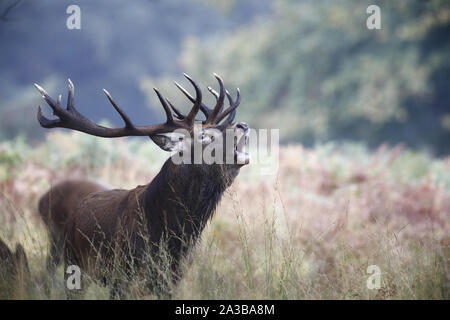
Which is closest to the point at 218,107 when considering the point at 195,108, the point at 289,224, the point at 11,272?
the point at 195,108

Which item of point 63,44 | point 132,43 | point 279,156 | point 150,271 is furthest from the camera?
point 132,43

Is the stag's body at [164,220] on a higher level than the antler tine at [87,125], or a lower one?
lower

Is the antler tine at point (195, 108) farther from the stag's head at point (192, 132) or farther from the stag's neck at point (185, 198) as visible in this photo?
the stag's neck at point (185, 198)

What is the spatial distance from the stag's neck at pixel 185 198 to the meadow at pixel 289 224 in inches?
5.6

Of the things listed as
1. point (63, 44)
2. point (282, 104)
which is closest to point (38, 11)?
point (63, 44)

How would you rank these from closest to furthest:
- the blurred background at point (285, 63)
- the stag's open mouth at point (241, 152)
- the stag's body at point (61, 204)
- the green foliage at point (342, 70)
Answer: the stag's open mouth at point (241, 152) → the stag's body at point (61, 204) → the green foliage at point (342, 70) → the blurred background at point (285, 63)

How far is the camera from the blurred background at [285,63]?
16.4 m

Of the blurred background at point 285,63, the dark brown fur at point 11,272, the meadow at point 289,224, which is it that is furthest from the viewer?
the blurred background at point 285,63

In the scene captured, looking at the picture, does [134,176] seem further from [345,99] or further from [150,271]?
[345,99]

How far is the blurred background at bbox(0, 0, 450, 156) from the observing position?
16406 mm

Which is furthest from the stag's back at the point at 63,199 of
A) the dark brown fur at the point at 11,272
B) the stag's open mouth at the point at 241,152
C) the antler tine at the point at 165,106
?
the stag's open mouth at the point at 241,152

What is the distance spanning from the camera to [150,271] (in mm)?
3336

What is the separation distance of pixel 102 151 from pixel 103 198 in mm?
4493
